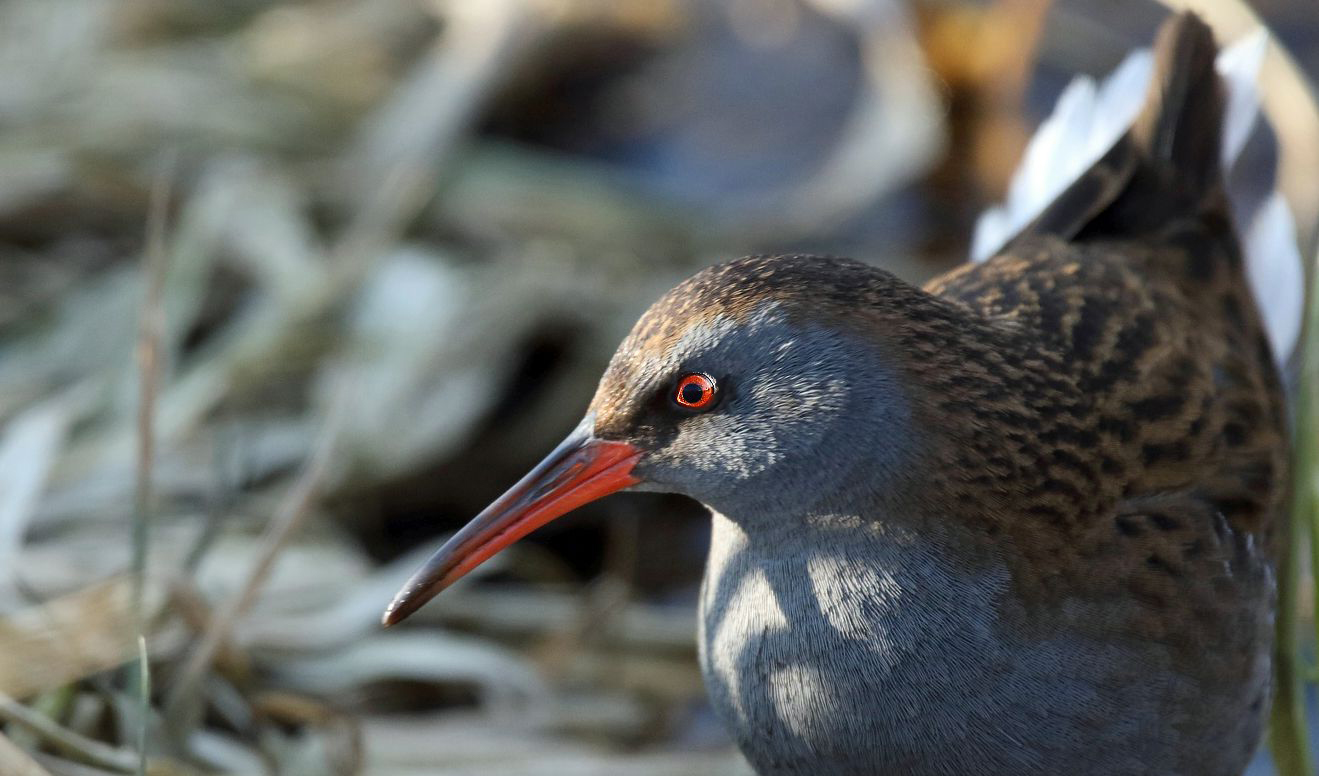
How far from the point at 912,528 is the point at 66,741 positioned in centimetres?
140

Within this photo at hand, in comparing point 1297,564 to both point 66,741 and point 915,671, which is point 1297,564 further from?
point 66,741

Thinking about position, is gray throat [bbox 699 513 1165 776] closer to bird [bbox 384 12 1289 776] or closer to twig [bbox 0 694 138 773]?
bird [bbox 384 12 1289 776]

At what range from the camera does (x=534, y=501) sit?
2348mm

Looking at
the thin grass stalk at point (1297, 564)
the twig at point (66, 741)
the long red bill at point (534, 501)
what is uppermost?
the long red bill at point (534, 501)

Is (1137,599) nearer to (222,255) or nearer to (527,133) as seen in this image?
(222,255)

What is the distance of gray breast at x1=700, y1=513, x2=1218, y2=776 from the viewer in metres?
2.25

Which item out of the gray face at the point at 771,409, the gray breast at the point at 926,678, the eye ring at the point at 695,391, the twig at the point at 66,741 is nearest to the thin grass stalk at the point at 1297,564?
the gray breast at the point at 926,678

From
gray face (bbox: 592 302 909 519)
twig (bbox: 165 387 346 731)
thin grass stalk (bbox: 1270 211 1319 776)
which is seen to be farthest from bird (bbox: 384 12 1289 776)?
twig (bbox: 165 387 346 731)

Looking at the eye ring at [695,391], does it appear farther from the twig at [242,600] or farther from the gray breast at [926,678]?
the twig at [242,600]

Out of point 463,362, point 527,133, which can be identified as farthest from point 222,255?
point 527,133

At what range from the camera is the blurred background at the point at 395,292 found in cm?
308

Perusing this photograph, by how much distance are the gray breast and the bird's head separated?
11 cm

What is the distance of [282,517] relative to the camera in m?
2.92

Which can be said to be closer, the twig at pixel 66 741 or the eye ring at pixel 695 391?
the eye ring at pixel 695 391
